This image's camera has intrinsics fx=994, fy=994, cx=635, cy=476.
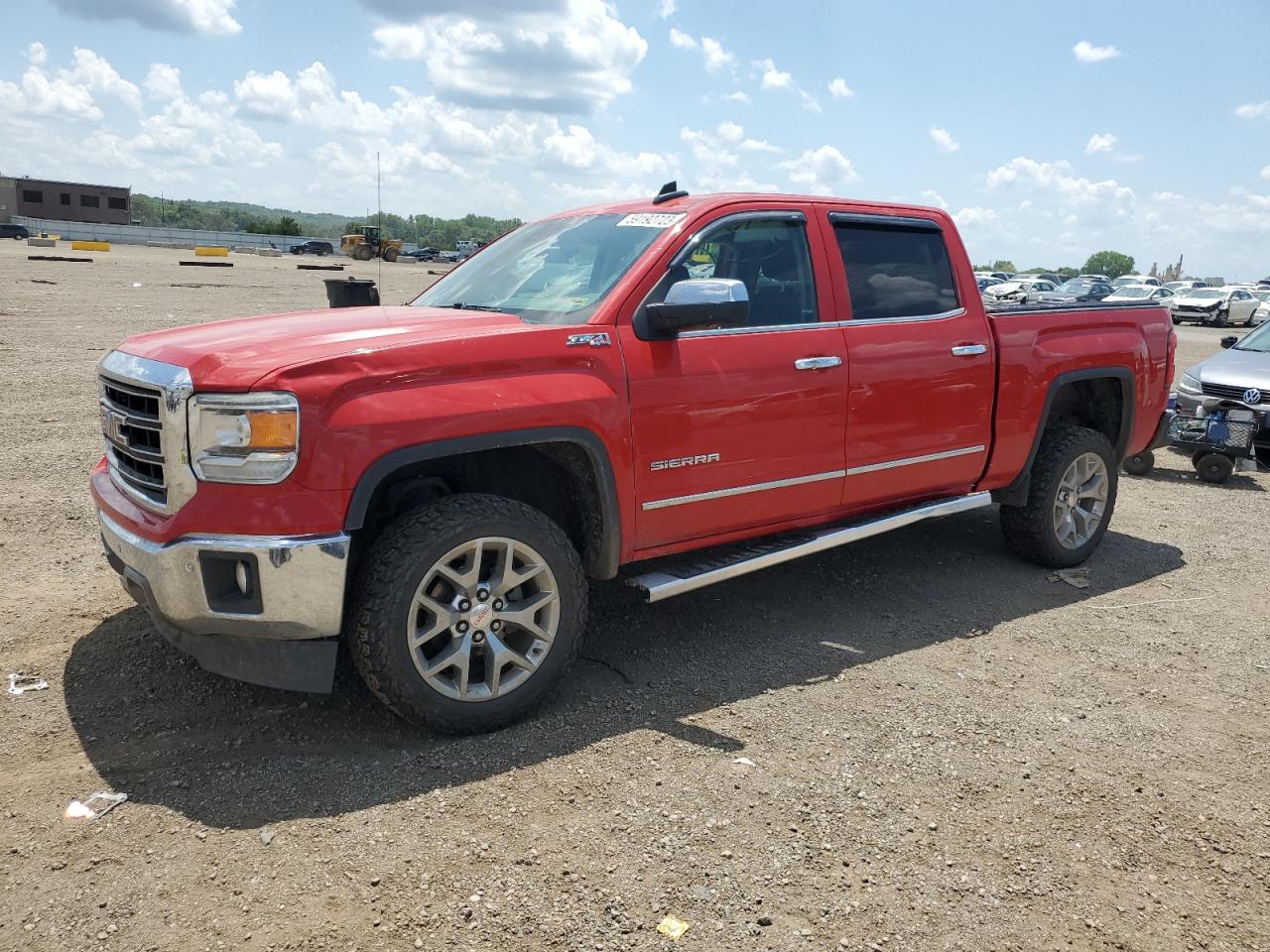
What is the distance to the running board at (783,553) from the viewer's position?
4.11m

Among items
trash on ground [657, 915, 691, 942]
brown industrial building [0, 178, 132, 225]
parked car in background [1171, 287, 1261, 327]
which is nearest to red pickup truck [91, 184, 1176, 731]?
trash on ground [657, 915, 691, 942]

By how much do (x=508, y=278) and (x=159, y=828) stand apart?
2732 millimetres

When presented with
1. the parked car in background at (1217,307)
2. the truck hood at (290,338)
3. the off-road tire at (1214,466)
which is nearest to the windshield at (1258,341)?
the off-road tire at (1214,466)

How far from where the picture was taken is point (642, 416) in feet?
13.1

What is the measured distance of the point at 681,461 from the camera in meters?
4.12

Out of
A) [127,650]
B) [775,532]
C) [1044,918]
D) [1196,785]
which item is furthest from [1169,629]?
[127,650]

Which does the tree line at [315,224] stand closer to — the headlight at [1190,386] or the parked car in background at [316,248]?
the parked car in background at [316,248]

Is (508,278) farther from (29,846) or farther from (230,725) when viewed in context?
(29,846)

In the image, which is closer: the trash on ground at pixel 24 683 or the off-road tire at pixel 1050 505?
the trash on ground at pixel 24 683

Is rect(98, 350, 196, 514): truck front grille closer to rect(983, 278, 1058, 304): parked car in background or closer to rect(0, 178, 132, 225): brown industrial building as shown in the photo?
rect(983, 278, 1058, 304): parked car in background

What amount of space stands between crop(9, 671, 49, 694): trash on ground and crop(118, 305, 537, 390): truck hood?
1.41 m

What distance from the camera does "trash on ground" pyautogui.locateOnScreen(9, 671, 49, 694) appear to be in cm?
396

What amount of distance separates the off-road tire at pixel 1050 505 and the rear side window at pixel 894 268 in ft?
3.79

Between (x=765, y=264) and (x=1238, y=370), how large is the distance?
7.21m
